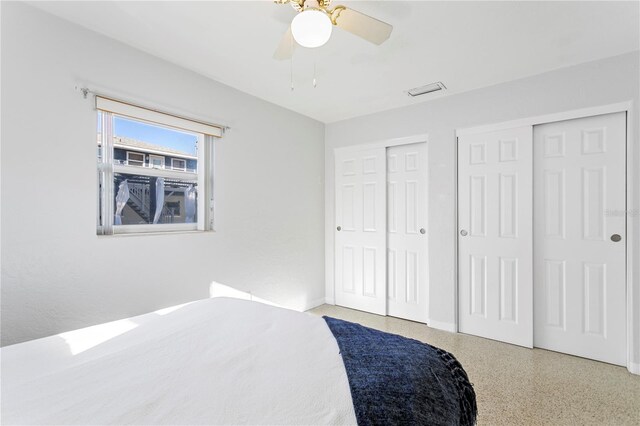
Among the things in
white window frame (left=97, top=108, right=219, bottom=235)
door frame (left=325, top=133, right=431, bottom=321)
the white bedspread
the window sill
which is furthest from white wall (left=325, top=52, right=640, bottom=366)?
the white bedspread

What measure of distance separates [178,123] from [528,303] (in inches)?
135

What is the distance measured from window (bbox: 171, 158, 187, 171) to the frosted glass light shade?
166 cm

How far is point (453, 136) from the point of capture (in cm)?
299

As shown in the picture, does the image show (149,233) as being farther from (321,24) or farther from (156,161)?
(321,24)

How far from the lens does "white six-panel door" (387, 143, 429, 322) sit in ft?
10.7

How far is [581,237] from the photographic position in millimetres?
2438

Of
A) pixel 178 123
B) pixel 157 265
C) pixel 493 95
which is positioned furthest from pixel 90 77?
pixel 493 95

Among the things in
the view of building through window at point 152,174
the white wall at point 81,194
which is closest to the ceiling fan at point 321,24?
the white wall at point 81,194

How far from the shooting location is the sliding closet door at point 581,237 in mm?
2301

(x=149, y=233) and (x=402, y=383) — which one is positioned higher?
(x=149, y=233)

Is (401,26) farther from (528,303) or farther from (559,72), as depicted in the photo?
(528,303)

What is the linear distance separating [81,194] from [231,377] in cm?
172

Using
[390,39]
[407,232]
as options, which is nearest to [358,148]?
[407,232]

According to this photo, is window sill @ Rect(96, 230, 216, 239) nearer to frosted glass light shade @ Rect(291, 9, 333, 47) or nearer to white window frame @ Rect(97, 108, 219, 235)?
white window frame @ Rect(97, 108, 219, 235)
